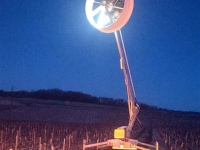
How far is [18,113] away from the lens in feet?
100

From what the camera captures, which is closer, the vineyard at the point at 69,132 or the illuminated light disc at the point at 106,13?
the illuminated light disc at the point at 106,13

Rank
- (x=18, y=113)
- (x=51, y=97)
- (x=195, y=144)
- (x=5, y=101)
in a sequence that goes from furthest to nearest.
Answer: (x=51, y=97)
(x=5, y=101)
(x=18, y=113)
(x=195, y=144)

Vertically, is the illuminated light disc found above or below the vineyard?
above

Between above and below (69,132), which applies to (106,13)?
above

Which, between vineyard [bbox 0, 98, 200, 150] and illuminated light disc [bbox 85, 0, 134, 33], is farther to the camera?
vineyard [bbox 0, 98, 200, 150]

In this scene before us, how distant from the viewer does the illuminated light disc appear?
3.96m

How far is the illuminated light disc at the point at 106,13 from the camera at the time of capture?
13.0 ft

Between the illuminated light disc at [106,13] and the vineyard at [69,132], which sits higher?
the illuminated light disc at [106,13]

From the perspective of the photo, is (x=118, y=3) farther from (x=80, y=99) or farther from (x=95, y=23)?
(x=80, y=99)

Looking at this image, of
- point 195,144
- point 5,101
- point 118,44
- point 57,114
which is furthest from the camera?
point 5,101

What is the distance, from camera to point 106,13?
4.25 metres

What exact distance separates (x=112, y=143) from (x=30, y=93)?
53.7m

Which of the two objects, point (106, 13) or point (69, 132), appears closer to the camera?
point (106, 13)

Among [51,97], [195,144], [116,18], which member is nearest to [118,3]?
[116,18]
